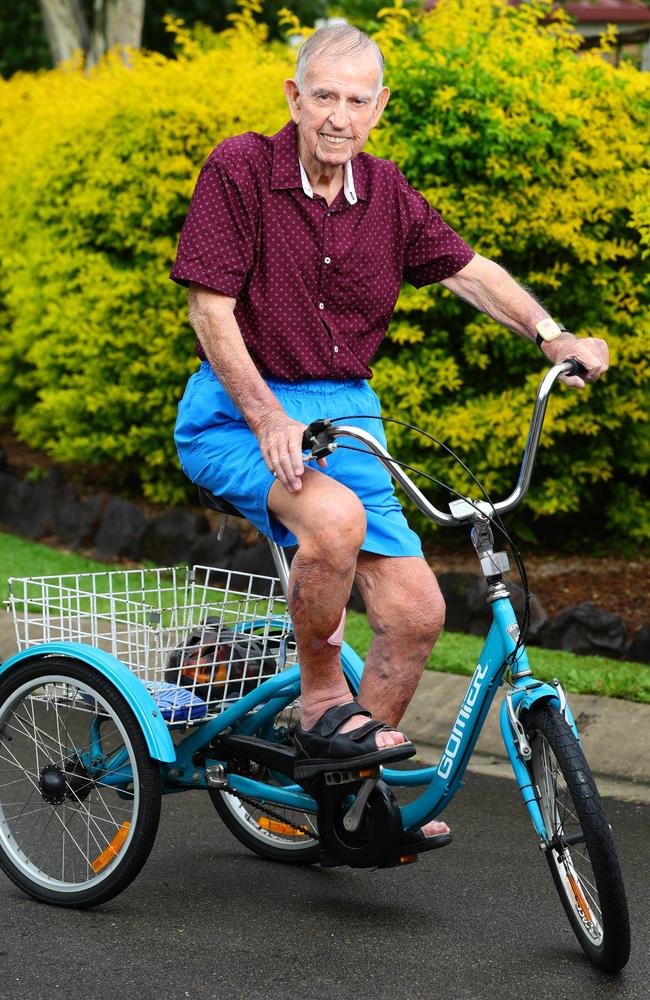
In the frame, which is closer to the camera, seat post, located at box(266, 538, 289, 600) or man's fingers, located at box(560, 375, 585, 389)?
man's fingers, located at box(560, 375, 585, 389)

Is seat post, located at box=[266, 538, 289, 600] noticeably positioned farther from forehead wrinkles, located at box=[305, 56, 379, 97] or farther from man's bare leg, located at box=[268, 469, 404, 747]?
forehead wrinkles, located at box=[305, 56, 379, 97]

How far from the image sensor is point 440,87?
728cm

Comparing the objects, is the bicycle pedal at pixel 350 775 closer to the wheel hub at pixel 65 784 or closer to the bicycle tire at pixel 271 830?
the bicycle tire at pixel 271 830

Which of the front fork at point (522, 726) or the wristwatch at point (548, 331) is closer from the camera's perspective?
the front fork at point (522, 726)

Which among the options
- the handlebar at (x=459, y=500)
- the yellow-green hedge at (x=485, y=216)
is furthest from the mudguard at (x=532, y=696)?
the yellow-green hedge at (x=485, y=216)

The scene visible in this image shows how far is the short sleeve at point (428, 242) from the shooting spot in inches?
144

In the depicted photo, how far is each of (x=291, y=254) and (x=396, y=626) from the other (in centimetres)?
96

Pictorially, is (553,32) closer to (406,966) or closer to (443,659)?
(443,659)

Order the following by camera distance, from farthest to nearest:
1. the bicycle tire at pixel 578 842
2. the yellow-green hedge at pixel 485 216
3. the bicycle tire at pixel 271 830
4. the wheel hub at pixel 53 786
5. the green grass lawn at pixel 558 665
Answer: the yellow-green hedge at pixel 485 216 < the green grass lawn at pixel 558 665 < the bicycle tire at pixel 271 830 < the wheel hub at pixel 53 786 < the bicycle tire at pixel 578 842

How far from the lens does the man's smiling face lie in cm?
331

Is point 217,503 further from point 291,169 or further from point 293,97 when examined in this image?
point 293,97

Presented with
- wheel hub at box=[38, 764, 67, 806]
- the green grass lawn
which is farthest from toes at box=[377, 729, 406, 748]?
the green grass lawn

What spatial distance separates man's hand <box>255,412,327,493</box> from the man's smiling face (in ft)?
2.42

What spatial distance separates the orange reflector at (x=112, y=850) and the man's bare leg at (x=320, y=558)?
69 cm
